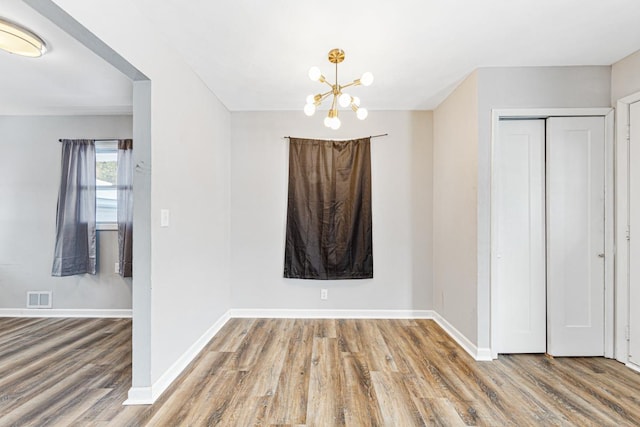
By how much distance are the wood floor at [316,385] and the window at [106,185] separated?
139cm

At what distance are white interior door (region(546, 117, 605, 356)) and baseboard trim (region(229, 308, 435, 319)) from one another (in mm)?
1427

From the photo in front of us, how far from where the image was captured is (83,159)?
3.93 meters

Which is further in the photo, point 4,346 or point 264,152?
point 264,152

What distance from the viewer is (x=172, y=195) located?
2.48 m

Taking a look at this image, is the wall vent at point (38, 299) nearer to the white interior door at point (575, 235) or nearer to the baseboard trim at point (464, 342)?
the baseboard trim at point (464, 342)

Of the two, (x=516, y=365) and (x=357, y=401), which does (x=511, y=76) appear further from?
(x=357, y=401)

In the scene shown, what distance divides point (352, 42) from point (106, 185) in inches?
139

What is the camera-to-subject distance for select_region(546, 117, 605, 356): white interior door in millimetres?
2799

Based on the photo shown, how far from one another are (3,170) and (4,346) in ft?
7.55

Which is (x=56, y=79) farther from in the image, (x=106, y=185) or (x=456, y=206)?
(x=456, y=206)

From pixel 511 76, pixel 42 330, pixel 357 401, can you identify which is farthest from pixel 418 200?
pixel 42 330

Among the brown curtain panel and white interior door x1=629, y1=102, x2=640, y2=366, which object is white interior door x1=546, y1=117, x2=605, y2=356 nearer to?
white interior door x1=629, y1=102, x2=640, y2=366

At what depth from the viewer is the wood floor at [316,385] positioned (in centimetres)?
197

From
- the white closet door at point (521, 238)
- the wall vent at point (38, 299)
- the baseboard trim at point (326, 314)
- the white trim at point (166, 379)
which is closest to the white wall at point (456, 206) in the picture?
the white closet door at point (521, 238)
